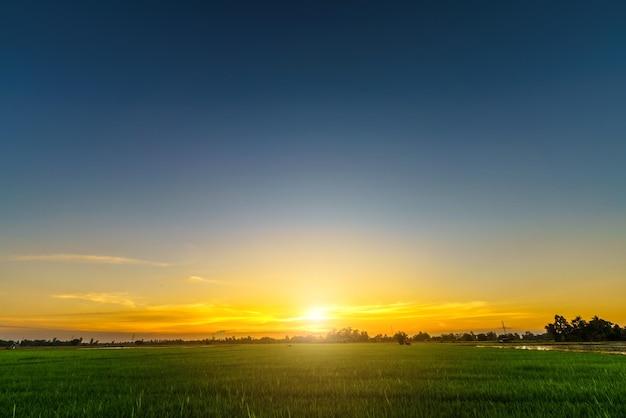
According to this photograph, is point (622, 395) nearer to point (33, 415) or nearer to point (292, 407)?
point (292, 407)

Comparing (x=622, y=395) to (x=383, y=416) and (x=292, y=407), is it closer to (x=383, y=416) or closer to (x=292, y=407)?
(x=383, y=416)

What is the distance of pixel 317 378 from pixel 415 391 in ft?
12.4

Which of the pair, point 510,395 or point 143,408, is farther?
point 510,395

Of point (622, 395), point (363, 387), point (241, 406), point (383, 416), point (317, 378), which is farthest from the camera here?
point (317, 378)

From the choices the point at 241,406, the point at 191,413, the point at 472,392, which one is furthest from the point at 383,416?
the point at 472,392

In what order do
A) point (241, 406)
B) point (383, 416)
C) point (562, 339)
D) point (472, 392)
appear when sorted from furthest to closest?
point (562, 339) → point (472, 392) → point (241, 406) → point (383, 416)

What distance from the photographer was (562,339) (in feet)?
344

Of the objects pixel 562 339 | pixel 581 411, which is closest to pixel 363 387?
pixel 581 411

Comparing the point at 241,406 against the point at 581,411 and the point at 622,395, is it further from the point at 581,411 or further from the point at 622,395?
the point at 622,395

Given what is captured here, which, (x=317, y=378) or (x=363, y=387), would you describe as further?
(x=317, y=378)

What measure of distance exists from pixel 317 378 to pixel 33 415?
734 cm

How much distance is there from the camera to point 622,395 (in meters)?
7.29

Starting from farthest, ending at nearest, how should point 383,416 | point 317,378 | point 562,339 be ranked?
point 562,339, point 317,378, point 383,416

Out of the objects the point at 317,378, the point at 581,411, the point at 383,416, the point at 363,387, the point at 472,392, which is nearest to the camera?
the point at 383,416
